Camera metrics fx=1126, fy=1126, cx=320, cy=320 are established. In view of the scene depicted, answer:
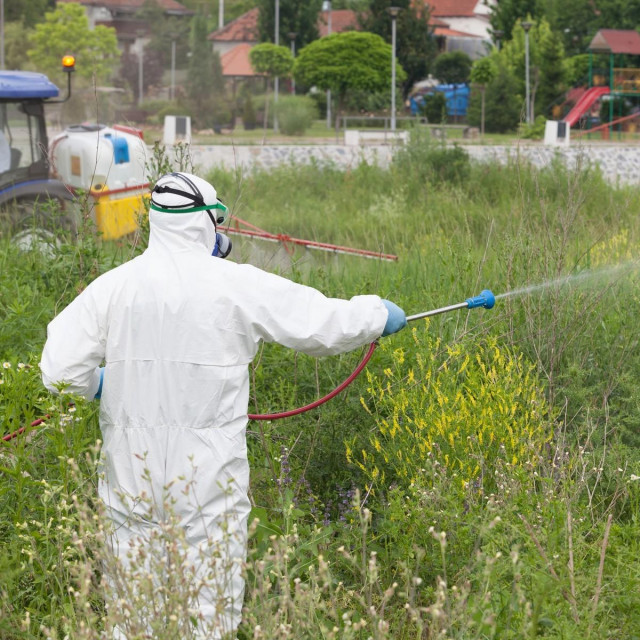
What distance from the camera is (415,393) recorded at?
4531 mm

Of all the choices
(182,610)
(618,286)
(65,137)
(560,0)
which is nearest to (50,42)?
(560,0)

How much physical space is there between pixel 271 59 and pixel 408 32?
664cm

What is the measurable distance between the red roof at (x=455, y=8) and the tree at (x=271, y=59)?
124ft

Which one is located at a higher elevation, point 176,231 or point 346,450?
point 176,231

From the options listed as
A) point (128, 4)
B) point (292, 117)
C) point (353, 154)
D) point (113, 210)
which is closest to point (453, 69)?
point (292, 117)

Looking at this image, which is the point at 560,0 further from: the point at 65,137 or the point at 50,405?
the point at 50,405

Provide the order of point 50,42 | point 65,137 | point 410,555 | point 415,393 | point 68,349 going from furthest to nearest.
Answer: point 50,42 < point 65,137 < point 415,393 < point 410,555 < point 68,349

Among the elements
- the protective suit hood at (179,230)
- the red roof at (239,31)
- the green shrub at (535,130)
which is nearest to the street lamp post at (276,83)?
the green shrub at (535,130)

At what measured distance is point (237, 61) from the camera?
197 ft

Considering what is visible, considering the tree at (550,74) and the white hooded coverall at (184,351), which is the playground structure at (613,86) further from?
the white hooded coverall at (184,351)

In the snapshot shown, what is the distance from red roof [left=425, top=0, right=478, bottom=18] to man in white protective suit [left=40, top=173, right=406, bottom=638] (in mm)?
78601

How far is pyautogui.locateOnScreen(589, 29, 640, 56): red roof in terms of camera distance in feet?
126

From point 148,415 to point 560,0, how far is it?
51402 mm

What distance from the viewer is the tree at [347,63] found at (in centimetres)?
4062
